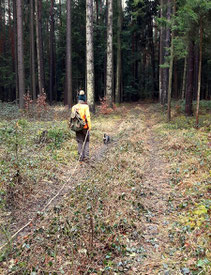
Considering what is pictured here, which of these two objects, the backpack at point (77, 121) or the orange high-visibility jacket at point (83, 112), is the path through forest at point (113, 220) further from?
the orange high-visibility jacket at point (83, 112)

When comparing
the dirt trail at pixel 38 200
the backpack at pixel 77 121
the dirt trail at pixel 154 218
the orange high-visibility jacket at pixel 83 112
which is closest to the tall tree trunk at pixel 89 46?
the orange high-visibility jacket at pixel 83 112

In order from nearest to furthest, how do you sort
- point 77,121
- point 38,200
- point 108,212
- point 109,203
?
point 108,212 < point 109,203 < point 38,200 < point 77,121

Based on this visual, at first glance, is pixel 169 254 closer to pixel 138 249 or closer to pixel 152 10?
pixel 138 249

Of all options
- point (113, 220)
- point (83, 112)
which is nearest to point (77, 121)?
point (83, 112)

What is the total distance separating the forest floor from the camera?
131 inches

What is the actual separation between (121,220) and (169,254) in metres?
1.04

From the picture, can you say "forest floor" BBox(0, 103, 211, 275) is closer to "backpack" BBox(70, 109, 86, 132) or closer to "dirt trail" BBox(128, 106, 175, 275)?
"dirt trail" BBox(128, 106, 175, 275)

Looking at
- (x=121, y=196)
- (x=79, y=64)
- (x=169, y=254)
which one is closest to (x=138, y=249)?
(x=169, y=254)

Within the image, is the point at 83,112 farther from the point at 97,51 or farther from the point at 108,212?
the point at 97,51

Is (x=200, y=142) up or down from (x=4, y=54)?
down

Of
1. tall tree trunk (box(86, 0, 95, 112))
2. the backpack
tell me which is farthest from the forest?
tall tree trunk (box(86, 0, 95, 112))

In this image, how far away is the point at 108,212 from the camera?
14.6 feet

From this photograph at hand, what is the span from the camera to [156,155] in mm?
8992

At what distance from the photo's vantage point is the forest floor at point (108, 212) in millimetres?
3330
